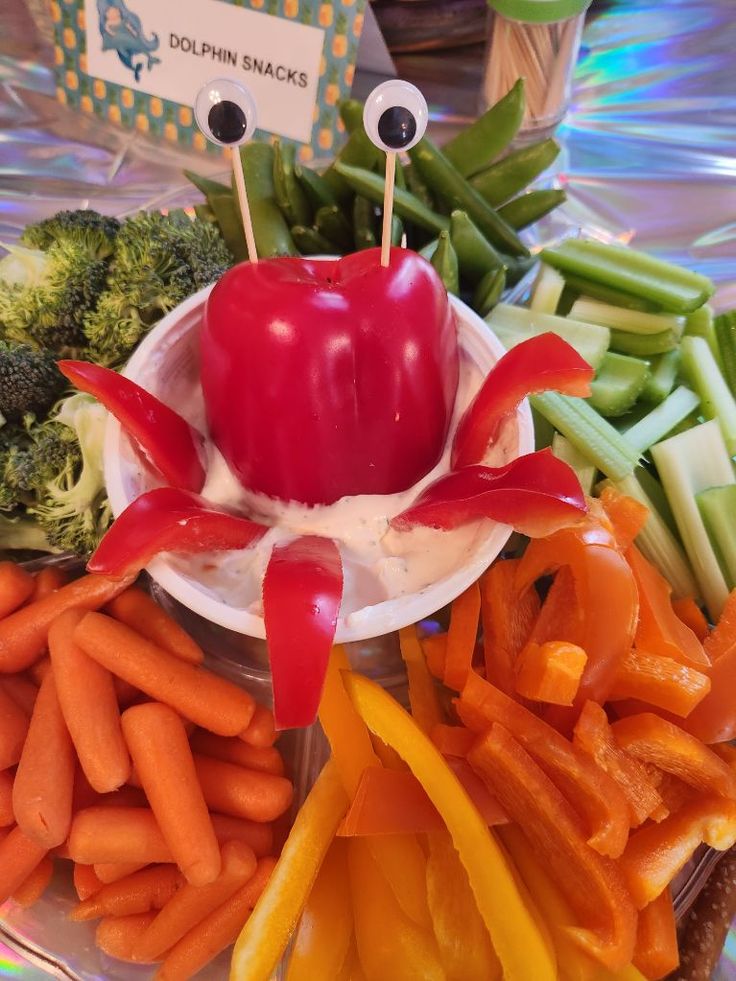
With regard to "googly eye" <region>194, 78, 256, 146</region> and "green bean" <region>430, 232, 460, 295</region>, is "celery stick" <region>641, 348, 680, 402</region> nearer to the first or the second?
"green bean" <region>430, 232, 460, 295</region>

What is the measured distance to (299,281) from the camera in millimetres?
821

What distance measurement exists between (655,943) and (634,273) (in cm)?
95

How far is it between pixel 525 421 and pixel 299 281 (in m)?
A: 0.33

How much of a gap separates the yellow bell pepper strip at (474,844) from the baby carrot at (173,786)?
235 mm

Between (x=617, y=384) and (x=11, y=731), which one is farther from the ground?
(x=617, y=384)

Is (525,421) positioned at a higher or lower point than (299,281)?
lower

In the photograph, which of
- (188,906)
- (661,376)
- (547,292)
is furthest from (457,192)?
(188,906)

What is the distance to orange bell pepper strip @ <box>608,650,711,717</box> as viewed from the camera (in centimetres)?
85

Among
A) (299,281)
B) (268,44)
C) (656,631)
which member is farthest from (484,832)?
(268,44)

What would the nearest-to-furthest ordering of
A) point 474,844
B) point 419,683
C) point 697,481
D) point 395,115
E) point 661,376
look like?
point 395,115 → point 474,844 → point 419,683 → point 697,481 → point 661,376

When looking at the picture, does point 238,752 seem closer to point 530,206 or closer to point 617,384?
point 617,384

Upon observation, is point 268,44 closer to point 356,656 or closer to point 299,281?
point 299,281

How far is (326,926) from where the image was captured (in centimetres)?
84

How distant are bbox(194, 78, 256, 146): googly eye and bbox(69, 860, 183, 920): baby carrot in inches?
33.4
